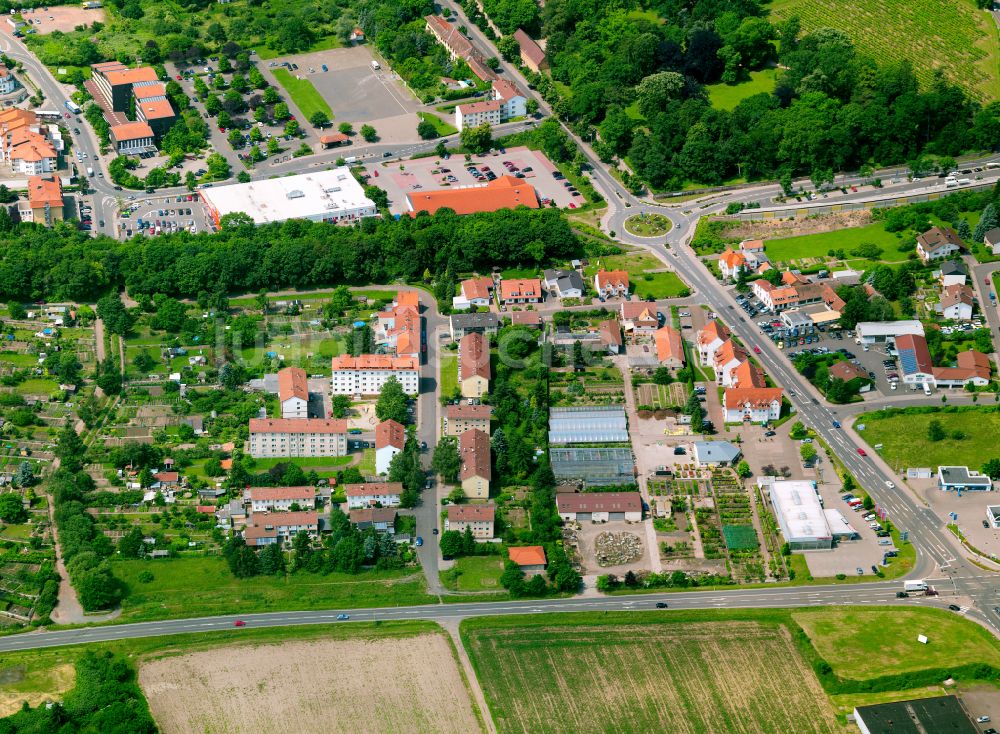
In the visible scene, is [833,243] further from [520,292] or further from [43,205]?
[43,205]

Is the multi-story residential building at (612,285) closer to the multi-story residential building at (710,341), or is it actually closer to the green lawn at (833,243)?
the multi-story residential building at (710,341)

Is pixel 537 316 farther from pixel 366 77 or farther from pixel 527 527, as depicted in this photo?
pixel 366 77

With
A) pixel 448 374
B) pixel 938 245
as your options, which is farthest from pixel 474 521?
pixel 938 245

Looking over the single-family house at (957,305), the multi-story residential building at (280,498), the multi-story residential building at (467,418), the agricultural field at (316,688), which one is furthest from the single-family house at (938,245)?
the agricultural field at (316,688)

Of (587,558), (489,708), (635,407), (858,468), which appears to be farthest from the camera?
(635,407)

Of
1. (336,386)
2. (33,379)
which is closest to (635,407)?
(336,386)
